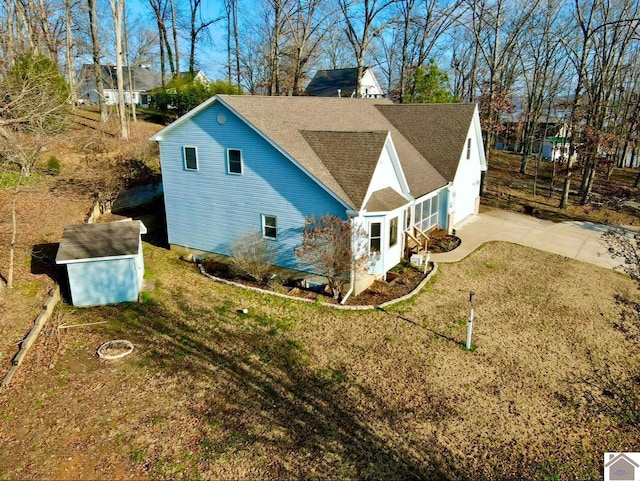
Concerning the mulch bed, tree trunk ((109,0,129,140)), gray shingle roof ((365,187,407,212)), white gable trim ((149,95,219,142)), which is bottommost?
the mulch bed

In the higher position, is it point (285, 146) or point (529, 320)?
point (285, 146)

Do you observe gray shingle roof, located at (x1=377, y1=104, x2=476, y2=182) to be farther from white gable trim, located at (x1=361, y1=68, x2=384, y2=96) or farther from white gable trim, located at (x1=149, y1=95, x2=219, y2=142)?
white gable trim, located at (x1=361, y1=68, x2=384, y2=96)

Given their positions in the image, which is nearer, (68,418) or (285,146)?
(68,418)

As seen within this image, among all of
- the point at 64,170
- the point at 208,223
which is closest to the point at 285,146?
the point at 208,223

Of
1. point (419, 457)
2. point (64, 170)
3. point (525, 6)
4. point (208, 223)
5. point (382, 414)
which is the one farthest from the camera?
point (525, 6)


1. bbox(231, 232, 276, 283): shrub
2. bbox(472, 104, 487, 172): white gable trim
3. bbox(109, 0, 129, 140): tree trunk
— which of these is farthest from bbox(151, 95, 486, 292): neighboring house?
bbox(109, 0, 129, 140): tree trunk

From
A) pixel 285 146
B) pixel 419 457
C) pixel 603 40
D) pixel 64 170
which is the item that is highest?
pixel 603 40

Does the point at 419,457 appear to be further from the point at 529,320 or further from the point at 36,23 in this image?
the point at 36,23

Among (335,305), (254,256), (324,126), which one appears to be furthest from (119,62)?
(335,305)
